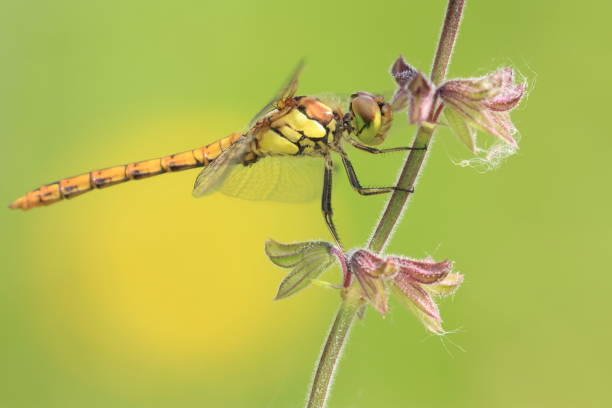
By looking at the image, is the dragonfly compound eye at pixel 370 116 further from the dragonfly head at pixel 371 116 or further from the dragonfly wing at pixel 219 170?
the dragonfly wing at pixel 219 170

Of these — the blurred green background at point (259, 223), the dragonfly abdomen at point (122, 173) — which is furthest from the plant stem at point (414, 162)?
the blurred green background at point (259, 223)

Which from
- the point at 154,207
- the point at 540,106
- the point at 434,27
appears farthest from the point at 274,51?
the point at 540,106

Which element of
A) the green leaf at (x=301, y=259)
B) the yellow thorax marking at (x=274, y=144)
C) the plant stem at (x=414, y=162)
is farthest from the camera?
the yellow thorax marking at (x=274, y=144)

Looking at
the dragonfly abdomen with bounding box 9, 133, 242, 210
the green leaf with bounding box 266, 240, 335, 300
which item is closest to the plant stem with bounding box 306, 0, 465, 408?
the green leaf with bounding box 266, 240, 335, 300

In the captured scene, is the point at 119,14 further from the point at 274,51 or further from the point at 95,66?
the point at 274,51

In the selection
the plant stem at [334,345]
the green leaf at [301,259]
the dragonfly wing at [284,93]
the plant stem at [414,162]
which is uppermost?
the dragonfly wing at [284,93]

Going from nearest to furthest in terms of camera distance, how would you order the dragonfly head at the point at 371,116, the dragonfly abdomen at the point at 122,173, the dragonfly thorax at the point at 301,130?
the dragonfly head at the point at 371,116 → the dragonfly thorax at the point at 301,130 → the dragonfly abdomen at the point at 122,173

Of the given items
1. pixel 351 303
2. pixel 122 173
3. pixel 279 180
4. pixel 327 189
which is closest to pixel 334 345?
pixel 351 303
